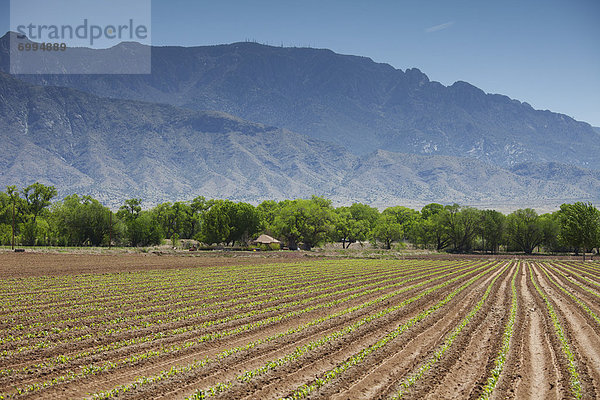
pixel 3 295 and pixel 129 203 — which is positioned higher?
pixel 129 203

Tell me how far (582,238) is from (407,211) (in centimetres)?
9457

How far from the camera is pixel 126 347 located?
16.0 m

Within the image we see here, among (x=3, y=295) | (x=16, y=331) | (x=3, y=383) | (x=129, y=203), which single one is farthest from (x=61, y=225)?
(x=3, y=383)

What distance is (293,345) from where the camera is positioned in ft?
54.6

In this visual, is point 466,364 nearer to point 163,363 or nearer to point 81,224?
point 163,363

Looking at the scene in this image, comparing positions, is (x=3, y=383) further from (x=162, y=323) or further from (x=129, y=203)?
(x=129, y=203)

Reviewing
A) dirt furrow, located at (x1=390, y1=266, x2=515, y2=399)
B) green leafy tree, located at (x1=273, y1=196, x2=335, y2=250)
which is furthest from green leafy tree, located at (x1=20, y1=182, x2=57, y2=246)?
dirt furrow, located at (x1=390, y1=266, x2=515, y2=399)

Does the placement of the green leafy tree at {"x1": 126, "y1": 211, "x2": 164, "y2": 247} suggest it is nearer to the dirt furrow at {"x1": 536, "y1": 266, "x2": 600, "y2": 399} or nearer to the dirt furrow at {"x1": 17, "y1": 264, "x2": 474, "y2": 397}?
the dirt furrow at {"x1": 536, "y1": 266, "x2": 600, "y2": 399}

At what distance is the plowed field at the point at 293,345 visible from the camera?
12.5m

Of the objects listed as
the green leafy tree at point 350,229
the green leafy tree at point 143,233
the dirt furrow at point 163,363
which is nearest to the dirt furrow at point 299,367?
the dirt furrow at point 163,363

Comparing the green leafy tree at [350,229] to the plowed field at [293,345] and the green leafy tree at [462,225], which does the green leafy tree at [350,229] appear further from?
the plowed field at [293,345]

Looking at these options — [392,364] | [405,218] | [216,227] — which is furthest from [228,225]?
[392,364]

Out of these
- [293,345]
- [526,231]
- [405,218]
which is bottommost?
[293,345]

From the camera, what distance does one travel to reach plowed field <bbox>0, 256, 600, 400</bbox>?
1247 cm
